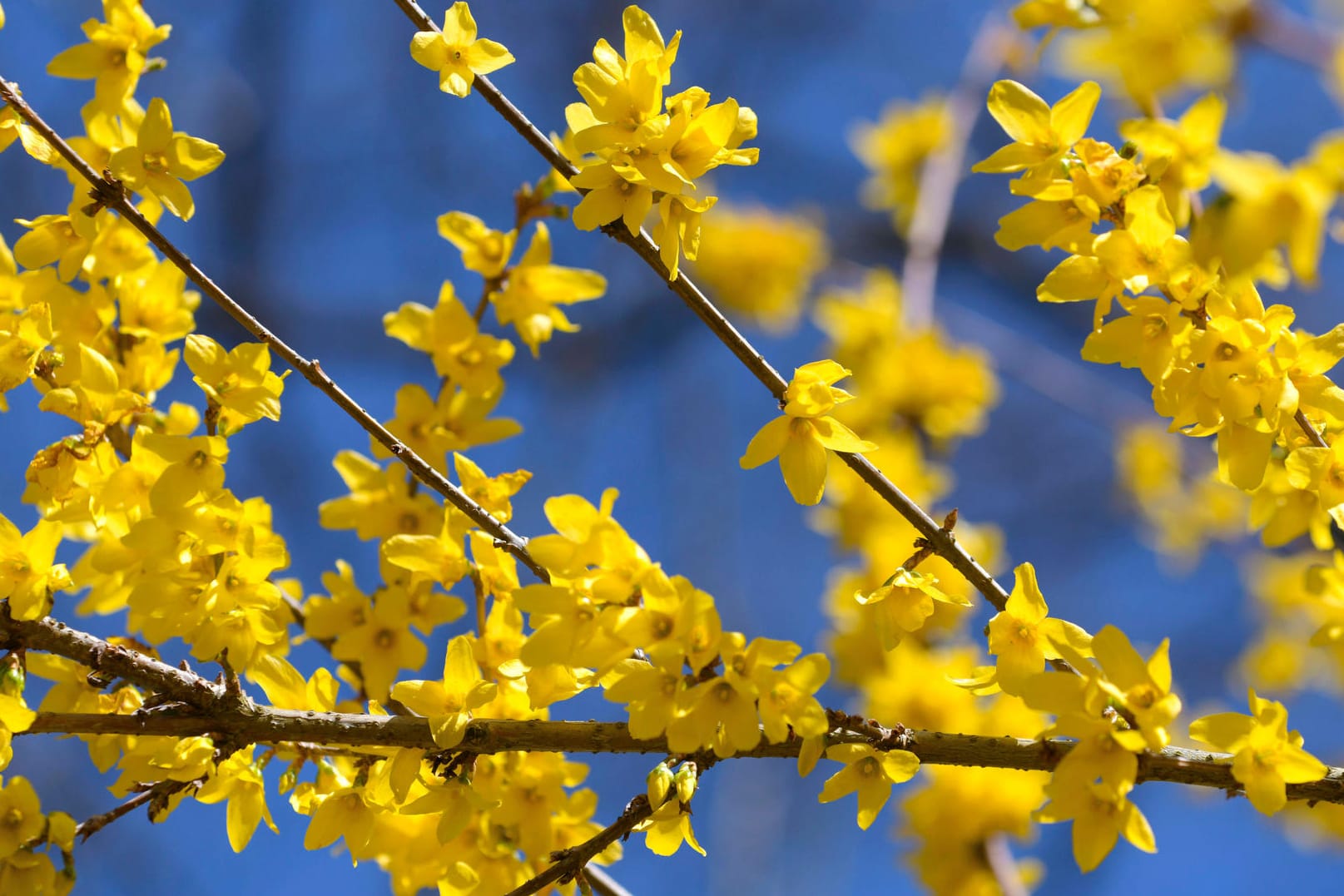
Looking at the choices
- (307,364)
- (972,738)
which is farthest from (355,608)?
(972,738)

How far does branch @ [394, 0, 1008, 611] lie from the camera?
128cm

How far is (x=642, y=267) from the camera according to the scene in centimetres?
786

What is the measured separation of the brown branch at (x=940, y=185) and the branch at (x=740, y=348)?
222 cm

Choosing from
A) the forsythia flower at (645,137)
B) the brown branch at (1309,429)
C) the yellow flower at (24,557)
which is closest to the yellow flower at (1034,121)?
the forsythia flower at (645,137)

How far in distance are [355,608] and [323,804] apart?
0.40m

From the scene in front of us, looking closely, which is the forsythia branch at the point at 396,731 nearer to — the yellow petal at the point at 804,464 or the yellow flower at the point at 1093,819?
the yellow flower at the point at 1093,819

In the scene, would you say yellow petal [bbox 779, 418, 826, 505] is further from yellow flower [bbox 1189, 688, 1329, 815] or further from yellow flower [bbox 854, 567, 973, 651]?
yellow flower [bbox 1189, 688, 1329, 815]

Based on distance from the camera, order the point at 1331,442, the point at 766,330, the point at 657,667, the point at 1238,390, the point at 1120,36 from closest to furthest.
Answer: the point at 657,667 → the point at 1238,390 → the point at 1331,442 → the point at 1120,36 → the point at 766,330

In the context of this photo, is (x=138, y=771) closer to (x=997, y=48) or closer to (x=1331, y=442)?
(x=1331, y=442)

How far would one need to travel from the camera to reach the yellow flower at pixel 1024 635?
1.25m

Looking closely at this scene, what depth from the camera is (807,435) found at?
1.38m

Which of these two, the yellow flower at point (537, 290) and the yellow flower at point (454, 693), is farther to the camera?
the yellow flower at point (537, 290)

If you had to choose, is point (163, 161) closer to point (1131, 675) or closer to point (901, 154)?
point (1131, 675)

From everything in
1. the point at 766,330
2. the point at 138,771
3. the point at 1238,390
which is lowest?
the point at 138,771
